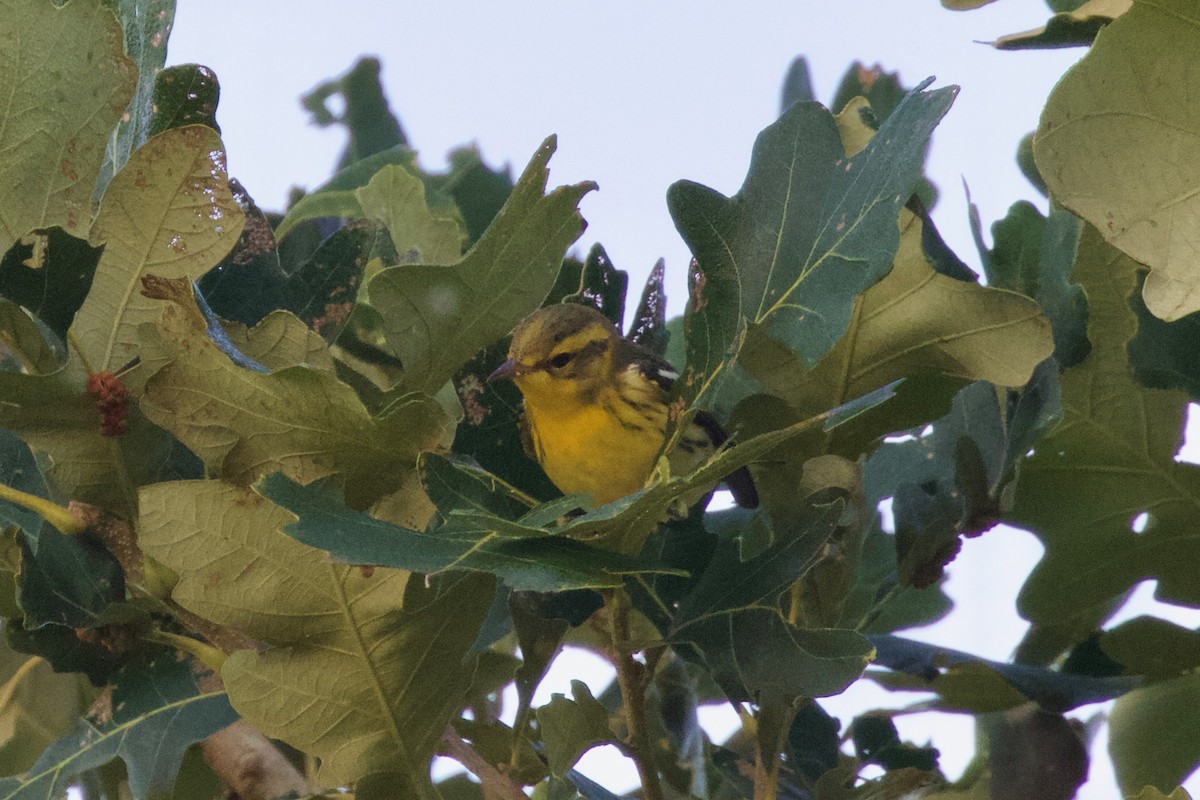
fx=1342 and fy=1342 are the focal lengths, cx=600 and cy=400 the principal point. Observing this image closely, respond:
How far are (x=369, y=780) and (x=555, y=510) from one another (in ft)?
1.41

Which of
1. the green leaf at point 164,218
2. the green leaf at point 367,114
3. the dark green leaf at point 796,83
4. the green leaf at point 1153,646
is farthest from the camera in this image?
the green leaf at point 367,114

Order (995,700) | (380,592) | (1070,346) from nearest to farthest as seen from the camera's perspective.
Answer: (380,592)
(1070,346)
(995,700)

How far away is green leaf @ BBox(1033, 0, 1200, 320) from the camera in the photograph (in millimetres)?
1182

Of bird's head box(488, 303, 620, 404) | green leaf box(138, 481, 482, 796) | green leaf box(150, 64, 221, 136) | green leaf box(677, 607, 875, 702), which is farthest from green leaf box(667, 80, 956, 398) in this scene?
bird's head box(488, 303, 620, 404)

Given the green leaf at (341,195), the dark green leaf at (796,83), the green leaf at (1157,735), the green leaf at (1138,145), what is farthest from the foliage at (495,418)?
the dark green leaf at (796,83)

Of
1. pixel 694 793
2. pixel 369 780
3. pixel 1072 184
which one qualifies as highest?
pixel 1072 184

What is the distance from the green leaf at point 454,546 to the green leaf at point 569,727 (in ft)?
0.80

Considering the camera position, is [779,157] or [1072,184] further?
[779,157]

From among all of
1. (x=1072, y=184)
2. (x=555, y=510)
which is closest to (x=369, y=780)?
(x=555, y=510)

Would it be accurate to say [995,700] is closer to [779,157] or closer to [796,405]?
[796,405]

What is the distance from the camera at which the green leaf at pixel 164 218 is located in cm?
129

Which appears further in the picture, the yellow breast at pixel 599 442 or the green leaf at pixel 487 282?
the yellow breast at pixel 599 442

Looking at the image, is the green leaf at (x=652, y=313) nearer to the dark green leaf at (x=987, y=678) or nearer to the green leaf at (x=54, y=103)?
the dark green leaf at (x=987, y=678)

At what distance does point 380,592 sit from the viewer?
1299mm
